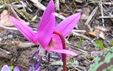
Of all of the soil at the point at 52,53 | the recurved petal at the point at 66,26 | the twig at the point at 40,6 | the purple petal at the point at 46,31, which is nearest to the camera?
the purple petal at the point at 46,31

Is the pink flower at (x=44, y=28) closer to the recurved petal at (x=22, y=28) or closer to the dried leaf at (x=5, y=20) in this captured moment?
the recurved petal at (x=22, y=28)

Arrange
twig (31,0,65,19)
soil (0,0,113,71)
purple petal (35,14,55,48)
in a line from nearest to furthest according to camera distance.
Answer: purple petal (35,14,55,48)
soil (0,0,113,71)
twig (31,0,65,19)

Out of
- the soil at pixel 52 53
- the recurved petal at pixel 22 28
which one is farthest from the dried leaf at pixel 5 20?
the recurved petal at pixel 22 28

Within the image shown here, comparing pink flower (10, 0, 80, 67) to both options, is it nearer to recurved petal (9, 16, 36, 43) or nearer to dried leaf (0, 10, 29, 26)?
recurved petal (9, 16, 36, 43)

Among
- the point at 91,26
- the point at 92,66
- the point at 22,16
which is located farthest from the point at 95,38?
the point at 22,16

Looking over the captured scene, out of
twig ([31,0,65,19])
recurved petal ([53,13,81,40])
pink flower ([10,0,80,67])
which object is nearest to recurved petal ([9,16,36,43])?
pink flower ([10,0,80,67])

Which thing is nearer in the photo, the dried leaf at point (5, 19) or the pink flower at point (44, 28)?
the pink flower at point (44, 28)

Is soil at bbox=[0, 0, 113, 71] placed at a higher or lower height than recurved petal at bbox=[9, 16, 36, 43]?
lower

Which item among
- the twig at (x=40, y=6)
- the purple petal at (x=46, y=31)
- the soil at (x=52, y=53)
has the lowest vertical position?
the soil at (x=52, y=53)

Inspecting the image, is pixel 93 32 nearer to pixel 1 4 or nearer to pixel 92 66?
pixel 92 66
